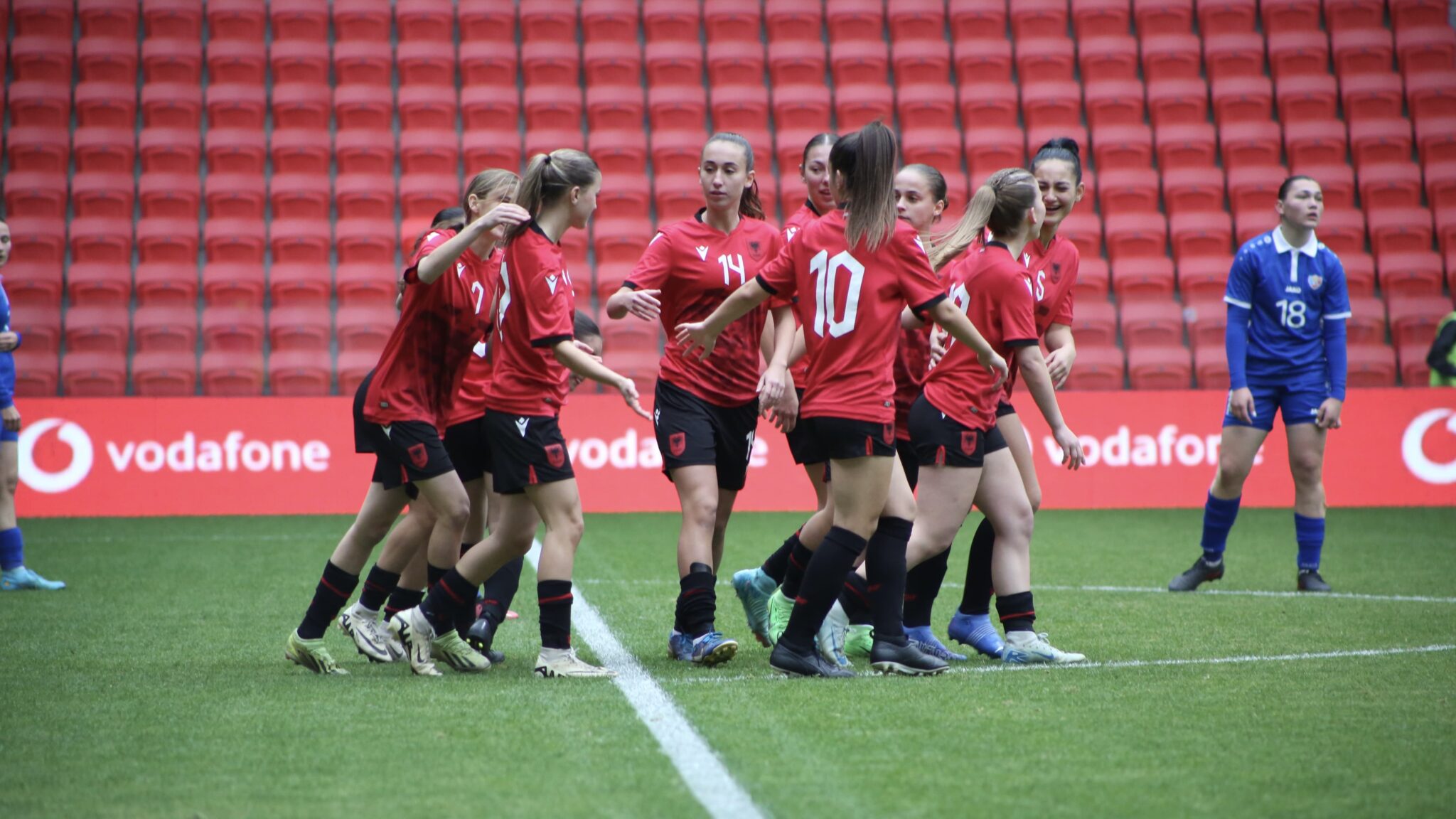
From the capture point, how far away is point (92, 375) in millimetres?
13445

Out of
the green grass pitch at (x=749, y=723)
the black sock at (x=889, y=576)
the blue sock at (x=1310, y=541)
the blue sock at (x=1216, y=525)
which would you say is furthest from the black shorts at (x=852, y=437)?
the blue sock at (x=1310, y=541)

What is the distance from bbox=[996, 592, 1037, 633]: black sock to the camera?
5656 mm

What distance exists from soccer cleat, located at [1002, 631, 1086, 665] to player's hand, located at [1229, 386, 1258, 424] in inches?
113

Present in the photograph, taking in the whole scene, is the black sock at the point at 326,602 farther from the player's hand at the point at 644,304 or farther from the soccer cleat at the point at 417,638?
the player's hand at the point at 644,304

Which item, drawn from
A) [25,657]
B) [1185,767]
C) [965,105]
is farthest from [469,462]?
[965,105]

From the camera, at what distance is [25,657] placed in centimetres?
571

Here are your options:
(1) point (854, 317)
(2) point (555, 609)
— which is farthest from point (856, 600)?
(1) point (854, 317)

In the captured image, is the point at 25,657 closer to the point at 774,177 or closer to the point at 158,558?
the point at 158,558

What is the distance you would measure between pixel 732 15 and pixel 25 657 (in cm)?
1414

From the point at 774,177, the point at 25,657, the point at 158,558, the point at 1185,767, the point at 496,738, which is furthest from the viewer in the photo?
the point at 774,177

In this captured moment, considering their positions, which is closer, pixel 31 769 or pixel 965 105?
pixel 31 769

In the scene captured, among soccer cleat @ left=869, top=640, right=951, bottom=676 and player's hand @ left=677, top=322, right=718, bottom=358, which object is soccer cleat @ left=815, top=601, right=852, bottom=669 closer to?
soccer cleat @ left=869, top=640, right=951, bottom=676

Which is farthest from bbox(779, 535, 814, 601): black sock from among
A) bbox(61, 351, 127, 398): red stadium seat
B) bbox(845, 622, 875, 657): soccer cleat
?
bbox(61, 351, 127, 398): red stadium seat

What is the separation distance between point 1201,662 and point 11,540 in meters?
6.66
